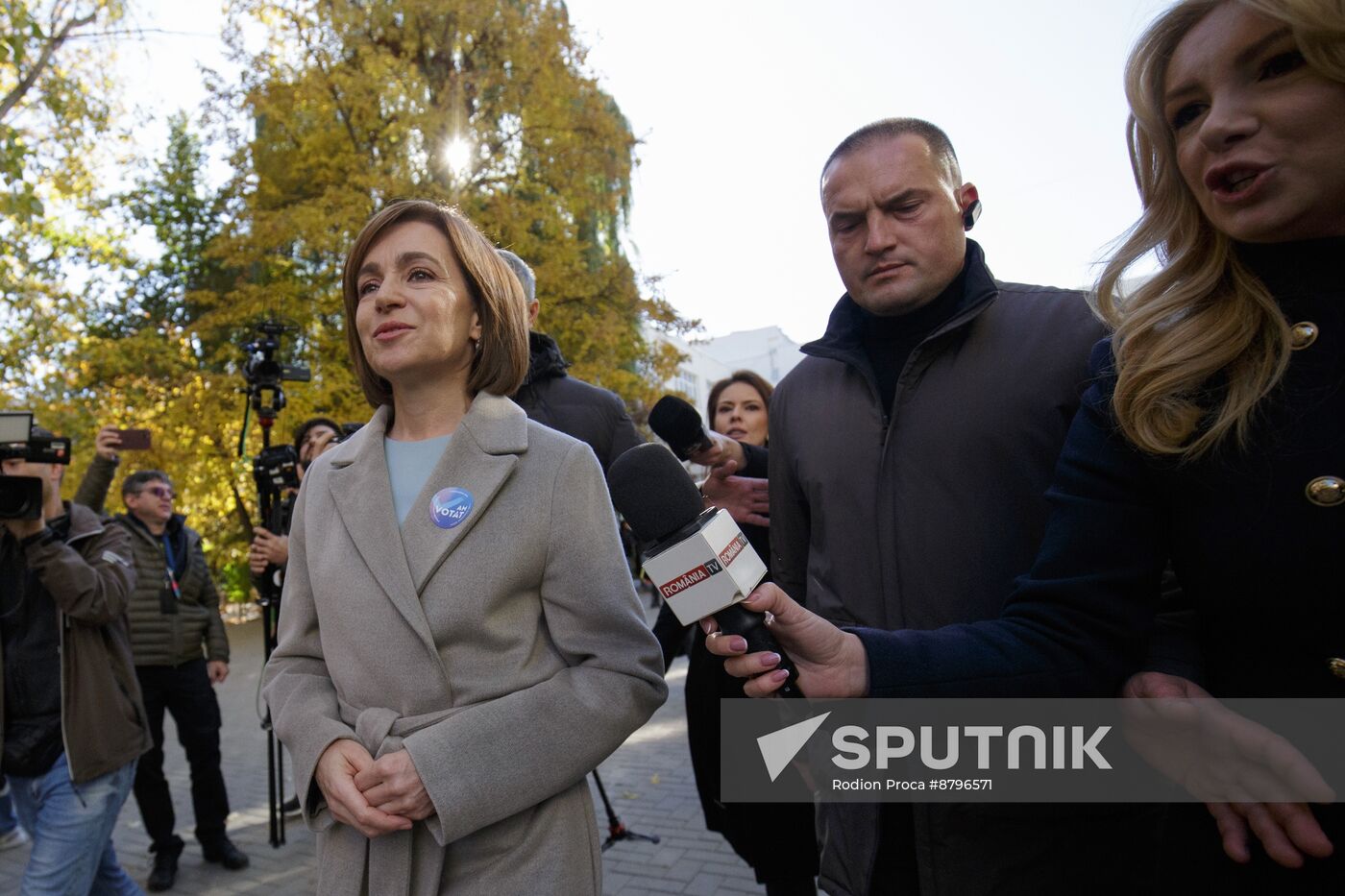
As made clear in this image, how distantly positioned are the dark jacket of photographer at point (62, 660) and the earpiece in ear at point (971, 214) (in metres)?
3.44

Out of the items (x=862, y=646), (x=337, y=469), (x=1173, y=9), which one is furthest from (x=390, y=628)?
(x=1173, y=9)

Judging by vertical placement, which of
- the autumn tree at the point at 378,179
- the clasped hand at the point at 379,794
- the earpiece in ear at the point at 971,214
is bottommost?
the clasped hand at the point at 379,794

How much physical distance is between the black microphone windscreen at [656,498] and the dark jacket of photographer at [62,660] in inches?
121

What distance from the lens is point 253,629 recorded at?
1716cm

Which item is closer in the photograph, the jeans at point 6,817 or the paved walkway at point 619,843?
the paved walkway at point 619,843

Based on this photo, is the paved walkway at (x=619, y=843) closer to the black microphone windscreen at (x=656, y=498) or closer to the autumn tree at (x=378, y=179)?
the black microphone windscreen at (x=656, y=498)

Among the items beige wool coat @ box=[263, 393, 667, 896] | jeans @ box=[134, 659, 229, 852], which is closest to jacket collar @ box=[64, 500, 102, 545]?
jeans @ box=[134, 659, 229, 852]

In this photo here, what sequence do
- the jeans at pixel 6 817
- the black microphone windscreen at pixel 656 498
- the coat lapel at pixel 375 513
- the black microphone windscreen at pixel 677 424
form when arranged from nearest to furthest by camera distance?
the black microphone windscreen at pixel 656 498
the coat lapel at pixel 375 513
the black microphone windscreen at pixel 677 424
the jeans at pixel 6 817

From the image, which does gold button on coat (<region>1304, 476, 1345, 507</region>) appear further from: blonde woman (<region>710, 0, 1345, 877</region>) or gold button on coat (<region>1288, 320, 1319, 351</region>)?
gold button on coat (<region>1288, 320, 1319, 351</region>)

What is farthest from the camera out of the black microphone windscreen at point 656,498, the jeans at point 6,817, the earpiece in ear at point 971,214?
the jeans at point 6,817

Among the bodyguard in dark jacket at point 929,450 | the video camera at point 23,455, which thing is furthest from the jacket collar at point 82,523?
the bodyguard in dark jacket at point 929,450

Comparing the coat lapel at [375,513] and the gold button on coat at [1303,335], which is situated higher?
the gold button on coat at [1303,335]

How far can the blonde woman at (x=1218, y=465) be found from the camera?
1072 millimetres

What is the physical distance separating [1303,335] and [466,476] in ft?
4.77
